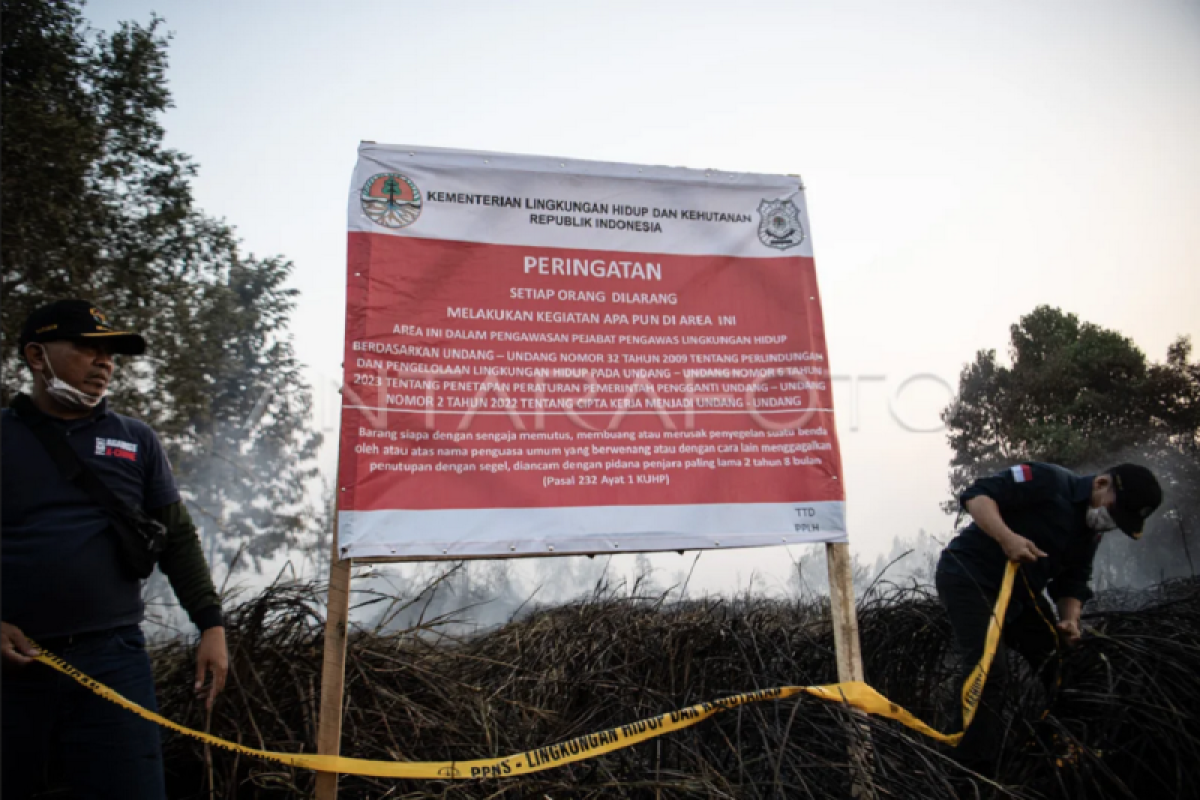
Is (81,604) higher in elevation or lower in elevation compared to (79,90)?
lower

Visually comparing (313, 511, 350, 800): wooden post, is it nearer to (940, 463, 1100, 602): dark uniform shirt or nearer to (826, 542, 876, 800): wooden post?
(826, 542, 876, 800): wooden post

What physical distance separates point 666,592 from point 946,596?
1512mm

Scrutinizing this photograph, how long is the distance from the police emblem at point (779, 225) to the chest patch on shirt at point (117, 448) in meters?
2.69

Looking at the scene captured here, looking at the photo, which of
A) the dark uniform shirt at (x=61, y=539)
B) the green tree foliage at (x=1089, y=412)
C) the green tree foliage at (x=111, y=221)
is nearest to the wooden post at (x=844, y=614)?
the dark uniform shirt at (x=61, y=539)

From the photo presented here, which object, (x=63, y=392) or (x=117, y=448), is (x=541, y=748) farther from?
(x=63, y=392)

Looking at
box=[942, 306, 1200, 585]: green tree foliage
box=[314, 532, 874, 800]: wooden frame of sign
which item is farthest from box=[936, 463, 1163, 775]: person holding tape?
box=[942, 306, 1200, 585]: green tree foliage

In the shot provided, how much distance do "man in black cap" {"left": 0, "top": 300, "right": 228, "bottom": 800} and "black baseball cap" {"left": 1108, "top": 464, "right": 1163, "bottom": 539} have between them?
3.99 meters

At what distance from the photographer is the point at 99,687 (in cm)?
231

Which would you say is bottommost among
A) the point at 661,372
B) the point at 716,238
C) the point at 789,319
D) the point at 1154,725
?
the point at 1154,725

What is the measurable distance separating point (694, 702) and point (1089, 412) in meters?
18.9

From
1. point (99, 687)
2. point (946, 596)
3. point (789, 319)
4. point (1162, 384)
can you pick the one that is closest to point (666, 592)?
point (946, 596)

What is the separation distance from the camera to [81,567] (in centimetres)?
239

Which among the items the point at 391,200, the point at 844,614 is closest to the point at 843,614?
the point at 844,614

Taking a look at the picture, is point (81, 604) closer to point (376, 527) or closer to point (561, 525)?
point (376, 527)
